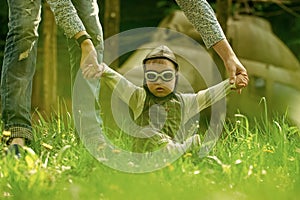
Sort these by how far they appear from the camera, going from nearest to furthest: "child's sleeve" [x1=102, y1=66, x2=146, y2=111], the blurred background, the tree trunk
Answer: "child's sleeve" [x1=102, y1=66, x2=146, y2=111] < the blurred background < the tree trunk

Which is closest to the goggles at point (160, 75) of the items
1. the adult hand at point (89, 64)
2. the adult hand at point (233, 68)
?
the adult hand at point (233, 68)

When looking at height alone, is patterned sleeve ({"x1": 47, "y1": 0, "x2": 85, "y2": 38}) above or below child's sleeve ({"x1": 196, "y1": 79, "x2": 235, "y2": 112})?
above

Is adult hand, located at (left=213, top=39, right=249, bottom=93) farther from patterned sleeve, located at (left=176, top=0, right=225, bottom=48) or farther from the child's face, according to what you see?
the child's face

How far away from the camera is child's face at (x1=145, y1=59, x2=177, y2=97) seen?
369 centimetres

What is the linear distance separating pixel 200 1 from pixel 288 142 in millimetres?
712

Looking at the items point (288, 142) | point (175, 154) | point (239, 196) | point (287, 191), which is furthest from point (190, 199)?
point (288, 142)

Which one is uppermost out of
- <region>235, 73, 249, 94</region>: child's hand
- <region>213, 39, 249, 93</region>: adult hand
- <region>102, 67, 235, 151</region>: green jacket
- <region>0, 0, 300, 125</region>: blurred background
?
<region>213, 39, 249, 93</region>: adult hand

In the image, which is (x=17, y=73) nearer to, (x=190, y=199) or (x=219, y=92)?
(x=219, y=92)

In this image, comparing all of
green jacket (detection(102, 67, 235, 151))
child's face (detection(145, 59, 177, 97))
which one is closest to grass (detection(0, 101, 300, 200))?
green jacket (detection(102, 67, 235, 151))

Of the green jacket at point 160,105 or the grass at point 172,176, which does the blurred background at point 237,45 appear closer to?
the green jacket at point 160,105

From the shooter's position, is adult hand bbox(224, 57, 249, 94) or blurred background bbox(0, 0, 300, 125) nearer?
adult hand bbox(224, 57, 249, 94)

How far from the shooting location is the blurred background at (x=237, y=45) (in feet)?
29.9

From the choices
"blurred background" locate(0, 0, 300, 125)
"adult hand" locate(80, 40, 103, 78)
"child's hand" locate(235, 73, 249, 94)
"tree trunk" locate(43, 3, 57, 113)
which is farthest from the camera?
"tree trunk" locate(43, 3, 57, 113)

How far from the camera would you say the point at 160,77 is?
3695 mm
